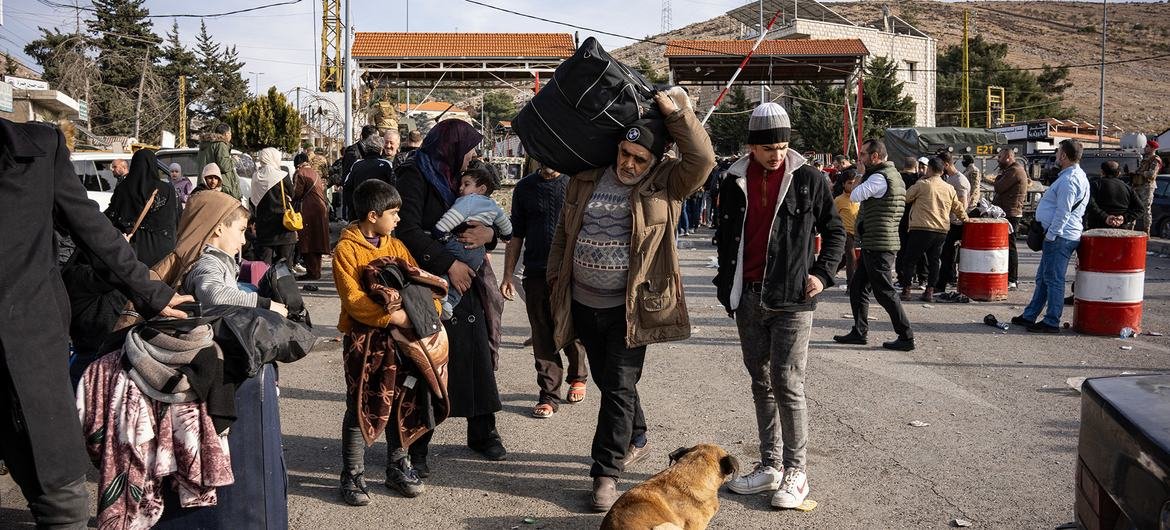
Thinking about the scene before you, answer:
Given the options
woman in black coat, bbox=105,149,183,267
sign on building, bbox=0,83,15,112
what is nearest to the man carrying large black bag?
woman in black coat, bbox=105,149,183,267

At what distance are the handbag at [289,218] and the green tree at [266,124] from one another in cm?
2703

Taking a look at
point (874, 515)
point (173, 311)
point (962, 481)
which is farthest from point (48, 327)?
point (962, 481)

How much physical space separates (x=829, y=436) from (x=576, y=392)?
73.4 inches

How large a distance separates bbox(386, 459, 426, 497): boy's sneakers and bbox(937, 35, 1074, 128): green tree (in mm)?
57406

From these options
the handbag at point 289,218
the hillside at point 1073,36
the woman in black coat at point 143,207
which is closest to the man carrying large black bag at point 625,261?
the woman in black coat at point 143,207

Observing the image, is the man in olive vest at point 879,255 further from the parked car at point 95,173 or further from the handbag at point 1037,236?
the parked car at point 95,173

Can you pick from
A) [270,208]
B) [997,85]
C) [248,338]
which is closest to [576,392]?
[248,338]

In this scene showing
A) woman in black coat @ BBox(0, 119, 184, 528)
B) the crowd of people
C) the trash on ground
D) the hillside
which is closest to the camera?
woman in black coat @ BBox(0, 119, 184, 528)

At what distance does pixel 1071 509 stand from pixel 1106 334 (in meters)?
5.34

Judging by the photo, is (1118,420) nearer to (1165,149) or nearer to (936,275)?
(936,275)

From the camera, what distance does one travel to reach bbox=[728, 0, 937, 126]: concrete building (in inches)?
2048

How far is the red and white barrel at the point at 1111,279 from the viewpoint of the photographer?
337 inches

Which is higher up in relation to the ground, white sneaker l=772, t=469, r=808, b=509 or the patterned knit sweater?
the patterned knit sweater

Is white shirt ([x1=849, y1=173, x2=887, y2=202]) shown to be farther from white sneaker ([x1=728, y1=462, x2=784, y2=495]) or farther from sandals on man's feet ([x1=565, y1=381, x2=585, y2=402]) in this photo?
white sneaker ([x1=728, y1=462, x2=784, y2=495])
